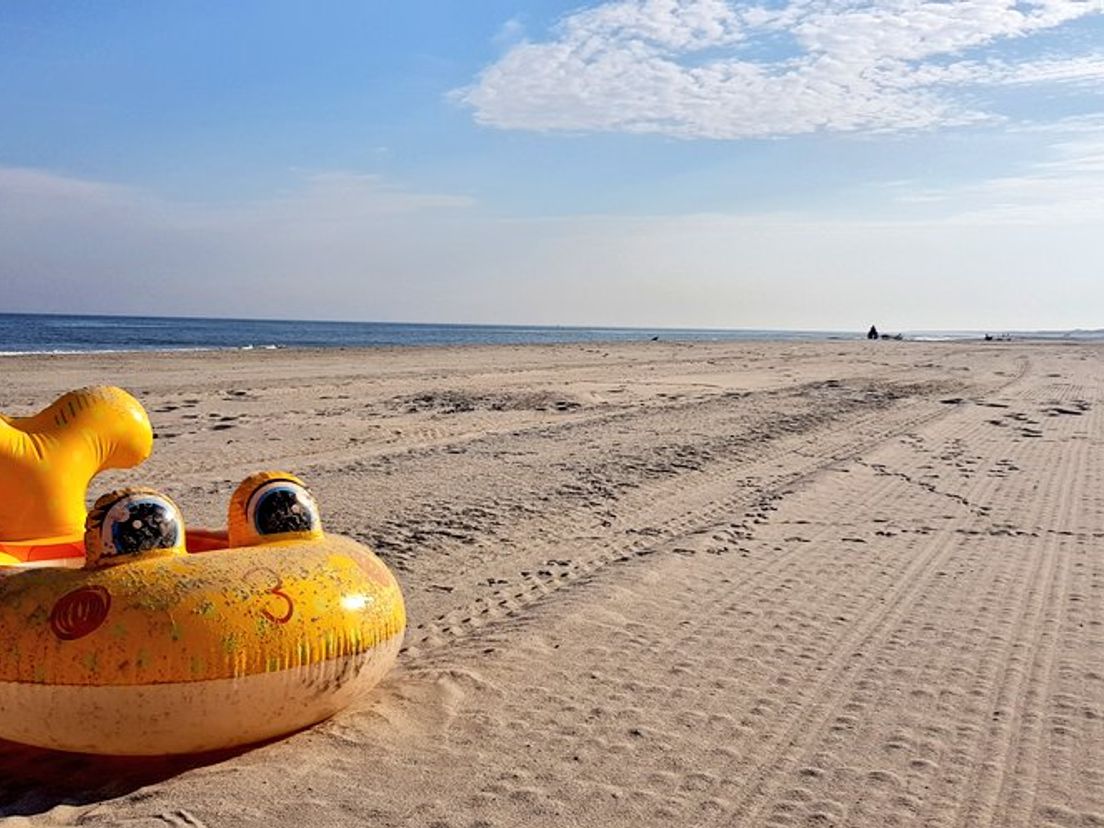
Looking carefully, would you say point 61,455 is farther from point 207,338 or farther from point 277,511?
point 207,338

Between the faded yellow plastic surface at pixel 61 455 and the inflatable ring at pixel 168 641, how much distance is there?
1.26 meters

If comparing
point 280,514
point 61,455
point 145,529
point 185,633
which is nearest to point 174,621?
point 185,633

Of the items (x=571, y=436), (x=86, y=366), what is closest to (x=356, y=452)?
(x=571, y=436)

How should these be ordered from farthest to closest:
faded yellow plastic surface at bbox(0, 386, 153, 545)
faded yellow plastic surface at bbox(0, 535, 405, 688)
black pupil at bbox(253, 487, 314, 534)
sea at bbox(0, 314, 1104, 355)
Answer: sea at bbox(0, 314, 1104, 355) → faded yellow plastic surface at bbox(0, 386, 153, 545) → black pupil at bbox(253, 487, 314, 534) → faded yellow plastic surface at bbox(0, 535, 405, 688)

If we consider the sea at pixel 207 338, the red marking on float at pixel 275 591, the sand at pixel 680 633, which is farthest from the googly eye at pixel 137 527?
the sea at pixel 207 338

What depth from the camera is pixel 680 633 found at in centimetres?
595

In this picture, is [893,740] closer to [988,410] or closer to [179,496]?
Result: [179,496]

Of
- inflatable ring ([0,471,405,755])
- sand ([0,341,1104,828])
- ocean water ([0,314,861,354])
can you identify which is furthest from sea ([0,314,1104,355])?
inflatable ring ([0,471,405,755])

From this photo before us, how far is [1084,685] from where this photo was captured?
5184mm

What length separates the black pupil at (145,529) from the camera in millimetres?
4168

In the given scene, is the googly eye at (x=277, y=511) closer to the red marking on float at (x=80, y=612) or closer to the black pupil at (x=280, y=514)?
the black pupil at (x=280, y=514)

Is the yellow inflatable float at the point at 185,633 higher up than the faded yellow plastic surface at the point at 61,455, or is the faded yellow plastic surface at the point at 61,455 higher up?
the faded yellow plastic surface at the point at 61,455

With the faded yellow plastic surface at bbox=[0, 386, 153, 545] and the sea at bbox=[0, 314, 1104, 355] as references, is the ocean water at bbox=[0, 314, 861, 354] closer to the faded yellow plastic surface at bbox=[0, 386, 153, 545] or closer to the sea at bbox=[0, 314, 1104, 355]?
the sea at bbox=[0, 314, 1104, 355]

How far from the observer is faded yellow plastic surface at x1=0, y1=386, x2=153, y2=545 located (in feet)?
17.5
